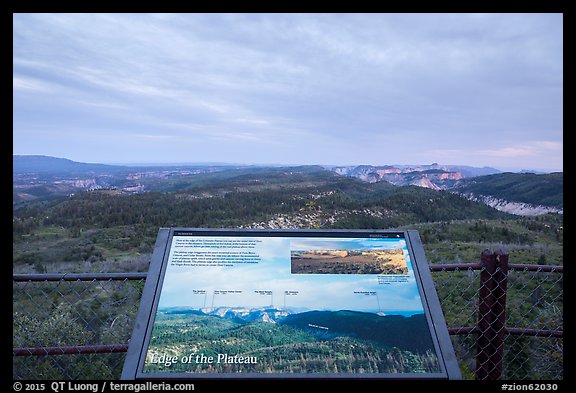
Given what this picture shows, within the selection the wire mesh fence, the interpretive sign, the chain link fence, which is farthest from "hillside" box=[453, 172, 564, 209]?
the interpretive sign

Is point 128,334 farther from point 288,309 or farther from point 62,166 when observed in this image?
point 62,166

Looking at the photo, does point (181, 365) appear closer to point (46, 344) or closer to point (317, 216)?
point (46, 344)

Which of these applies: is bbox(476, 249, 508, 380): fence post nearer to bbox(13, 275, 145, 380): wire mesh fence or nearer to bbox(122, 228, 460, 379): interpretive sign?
bbox(122, 228, 460, 379): interpretive sign

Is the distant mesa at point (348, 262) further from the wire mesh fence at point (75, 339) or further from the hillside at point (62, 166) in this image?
the hillside at point (62, 166)

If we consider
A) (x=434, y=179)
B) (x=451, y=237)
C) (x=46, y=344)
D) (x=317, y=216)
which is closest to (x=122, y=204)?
(x=317, y=216)

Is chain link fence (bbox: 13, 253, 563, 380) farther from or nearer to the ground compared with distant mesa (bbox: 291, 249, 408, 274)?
nearer to the ground

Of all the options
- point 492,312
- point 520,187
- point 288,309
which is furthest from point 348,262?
point 520,187
